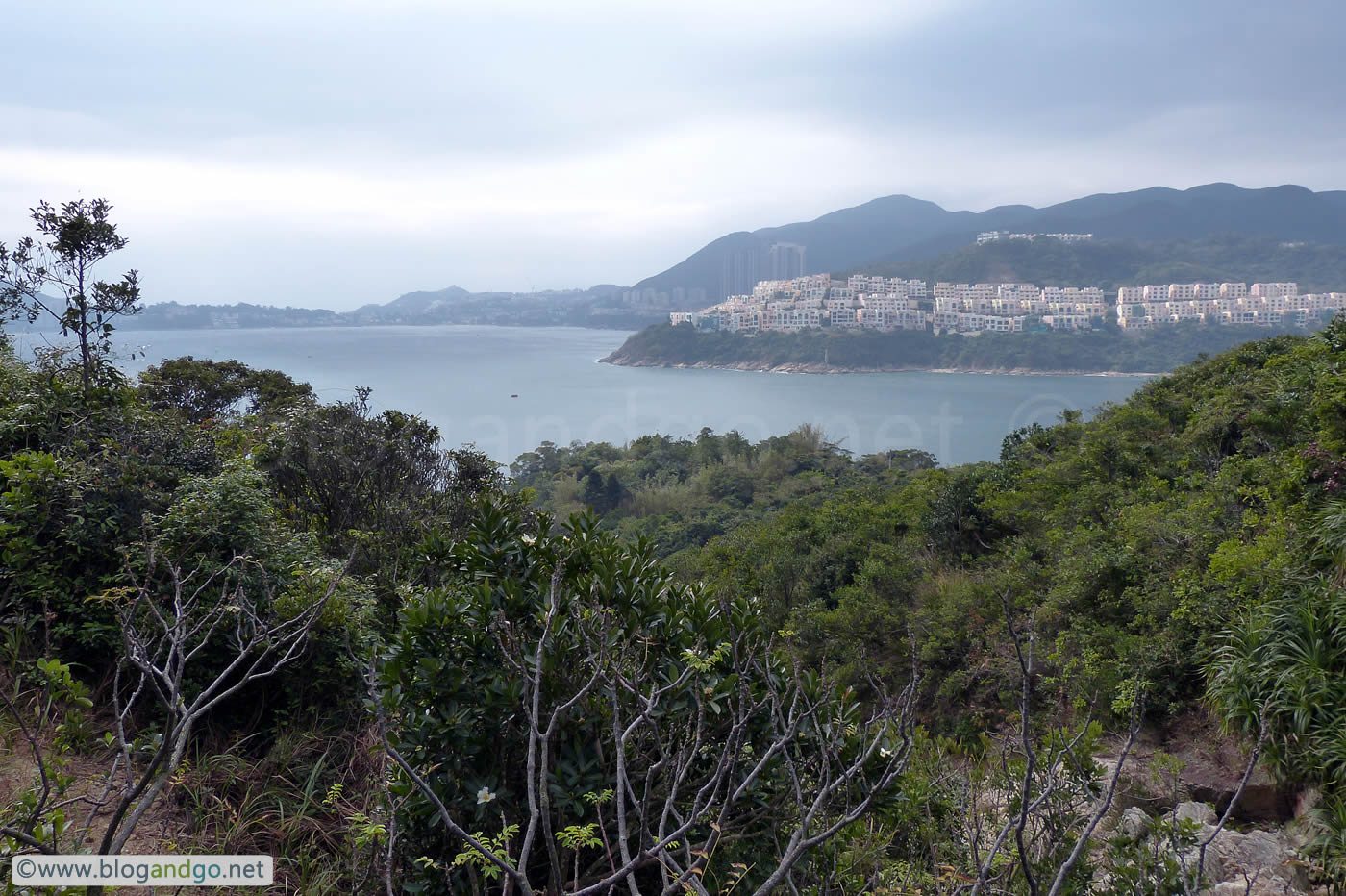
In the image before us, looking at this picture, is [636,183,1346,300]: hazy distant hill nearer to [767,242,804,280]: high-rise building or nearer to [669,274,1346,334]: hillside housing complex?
[767,242,804,280]: high-rise building

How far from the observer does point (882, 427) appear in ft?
149

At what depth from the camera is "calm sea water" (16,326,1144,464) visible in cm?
4259

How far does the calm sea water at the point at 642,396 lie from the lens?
42.6 meters

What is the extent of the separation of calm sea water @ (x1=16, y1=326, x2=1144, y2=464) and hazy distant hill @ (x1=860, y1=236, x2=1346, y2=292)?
1581 cm

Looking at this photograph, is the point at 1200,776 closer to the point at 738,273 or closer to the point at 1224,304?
the point at 1224,304

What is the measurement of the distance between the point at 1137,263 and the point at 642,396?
154 ft

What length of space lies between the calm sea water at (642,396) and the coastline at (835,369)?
2.50ft

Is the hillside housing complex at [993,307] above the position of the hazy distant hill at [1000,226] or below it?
below

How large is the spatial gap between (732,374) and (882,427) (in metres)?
22.9

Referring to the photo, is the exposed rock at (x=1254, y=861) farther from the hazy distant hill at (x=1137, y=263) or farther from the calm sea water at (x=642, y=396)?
the hazy distant hill at (x=1137, y=263)

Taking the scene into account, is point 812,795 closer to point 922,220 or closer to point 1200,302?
point 1200,302

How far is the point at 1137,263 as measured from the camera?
6725cm

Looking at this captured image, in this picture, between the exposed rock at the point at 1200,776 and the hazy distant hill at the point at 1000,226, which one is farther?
the hazy distant hill at the point at 1000,226

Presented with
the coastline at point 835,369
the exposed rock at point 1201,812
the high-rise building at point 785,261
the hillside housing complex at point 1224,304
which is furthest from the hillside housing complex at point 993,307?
the exposed rock at point 1201,812
